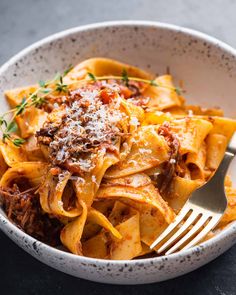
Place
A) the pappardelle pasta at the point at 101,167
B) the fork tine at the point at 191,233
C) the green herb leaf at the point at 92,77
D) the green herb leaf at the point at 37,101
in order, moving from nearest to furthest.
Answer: the fork tine at the point at 191,233
the pappardelle pasta at the point at 101,167
the green herb leaf at the point at 37,101
the green herb leaf at the point at 92,77

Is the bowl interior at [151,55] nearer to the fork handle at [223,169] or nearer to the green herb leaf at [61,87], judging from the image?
the green herb leaf at [61,87]

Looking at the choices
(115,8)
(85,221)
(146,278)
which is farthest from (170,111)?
(115,8)

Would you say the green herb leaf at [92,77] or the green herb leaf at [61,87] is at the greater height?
the green herb leaf at [92,77]

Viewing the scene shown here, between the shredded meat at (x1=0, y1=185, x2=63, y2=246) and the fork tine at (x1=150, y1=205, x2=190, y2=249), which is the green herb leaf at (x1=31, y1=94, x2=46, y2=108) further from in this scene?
the fork tine at (x1=150, y1=205, x2=190, y2=249)

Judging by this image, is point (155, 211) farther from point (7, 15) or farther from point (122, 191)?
point (7, 15)

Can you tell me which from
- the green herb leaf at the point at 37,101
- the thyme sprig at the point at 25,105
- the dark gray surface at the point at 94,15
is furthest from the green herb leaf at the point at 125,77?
the dark gray surface at the point at 94,15

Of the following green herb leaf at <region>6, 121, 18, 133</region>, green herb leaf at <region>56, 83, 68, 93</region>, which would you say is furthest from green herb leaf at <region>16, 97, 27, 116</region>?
green herb leaf at <region>56, 83, 68, 93</region>
